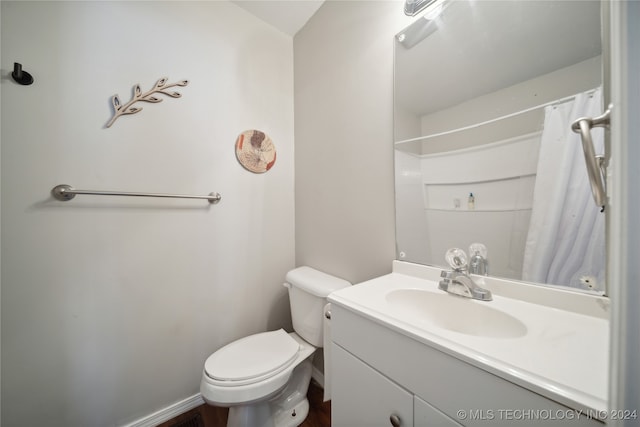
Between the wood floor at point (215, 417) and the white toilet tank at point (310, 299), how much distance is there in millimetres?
377

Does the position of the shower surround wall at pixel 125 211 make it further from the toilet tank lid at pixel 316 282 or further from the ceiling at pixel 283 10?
the toilet tank lid at pixel 316 282

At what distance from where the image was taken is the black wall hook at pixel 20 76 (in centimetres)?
76

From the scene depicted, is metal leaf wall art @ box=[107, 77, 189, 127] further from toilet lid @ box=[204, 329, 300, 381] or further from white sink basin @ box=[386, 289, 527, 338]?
white sink basin @ box=[386, 289, 527, 338]

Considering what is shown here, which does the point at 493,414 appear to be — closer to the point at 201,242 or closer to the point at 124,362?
the point at 201,242

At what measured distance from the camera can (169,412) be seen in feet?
3.59

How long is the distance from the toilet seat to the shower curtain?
100cm

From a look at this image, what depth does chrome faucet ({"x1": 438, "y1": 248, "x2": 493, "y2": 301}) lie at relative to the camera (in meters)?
0.68

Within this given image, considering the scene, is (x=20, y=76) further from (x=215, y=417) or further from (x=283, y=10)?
(x=215, y=417)

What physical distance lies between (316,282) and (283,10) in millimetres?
1653

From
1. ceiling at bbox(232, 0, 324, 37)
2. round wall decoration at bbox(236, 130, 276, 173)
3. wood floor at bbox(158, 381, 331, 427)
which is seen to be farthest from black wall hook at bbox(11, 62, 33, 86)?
wood floor at bbox(158, 381, 331, 427)

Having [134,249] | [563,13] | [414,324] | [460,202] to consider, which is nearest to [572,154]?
[460,202]

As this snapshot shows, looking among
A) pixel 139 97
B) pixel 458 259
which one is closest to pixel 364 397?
pixel 458 259

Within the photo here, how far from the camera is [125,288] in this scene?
0.99 metres

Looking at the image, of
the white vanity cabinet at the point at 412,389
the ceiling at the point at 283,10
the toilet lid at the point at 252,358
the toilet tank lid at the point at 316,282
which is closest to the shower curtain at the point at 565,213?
the white vanity cabinet at the point at 412,389
